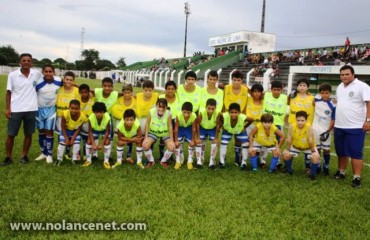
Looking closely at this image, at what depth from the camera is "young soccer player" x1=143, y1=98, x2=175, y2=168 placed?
21.1 feet

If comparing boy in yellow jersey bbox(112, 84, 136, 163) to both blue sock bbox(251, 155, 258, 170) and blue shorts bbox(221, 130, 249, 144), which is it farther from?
blue sock bbox(251, 155, 258, 170)

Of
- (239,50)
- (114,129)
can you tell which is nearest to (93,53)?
(239,50)

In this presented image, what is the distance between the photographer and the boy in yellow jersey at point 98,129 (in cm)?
629

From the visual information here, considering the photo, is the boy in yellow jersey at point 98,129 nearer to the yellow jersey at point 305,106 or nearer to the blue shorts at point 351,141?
the yellow jersey at point 305,106

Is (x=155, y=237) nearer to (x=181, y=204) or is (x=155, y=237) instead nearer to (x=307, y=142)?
(x=181, y=204)

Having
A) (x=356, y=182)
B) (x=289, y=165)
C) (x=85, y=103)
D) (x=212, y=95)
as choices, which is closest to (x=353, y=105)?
(x=356, y=182)

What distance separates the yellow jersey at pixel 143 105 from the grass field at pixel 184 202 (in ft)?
3.55

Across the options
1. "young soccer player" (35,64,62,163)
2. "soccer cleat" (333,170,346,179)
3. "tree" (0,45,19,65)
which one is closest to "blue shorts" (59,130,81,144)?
"young soccer player" (35,64,62,163)

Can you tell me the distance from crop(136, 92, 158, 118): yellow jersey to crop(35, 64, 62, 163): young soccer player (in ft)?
4.89

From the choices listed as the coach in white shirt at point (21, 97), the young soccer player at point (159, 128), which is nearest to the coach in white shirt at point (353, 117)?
the young soccer player at point (159, 128)

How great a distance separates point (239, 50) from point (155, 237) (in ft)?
140

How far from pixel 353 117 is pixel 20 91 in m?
Result: 5.60

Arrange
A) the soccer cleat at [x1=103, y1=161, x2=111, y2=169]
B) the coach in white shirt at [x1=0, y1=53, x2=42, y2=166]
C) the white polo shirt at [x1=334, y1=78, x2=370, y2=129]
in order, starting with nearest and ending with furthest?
1. the white polo shirt at [x1=334, y1=78, x2=370, y2=129]
2. the coach in white shirt at [x1=0, y1=53, x2=42, y2=166]
3. the soccer cleat at [x1=103, y1=161, x2=111, y2=169]

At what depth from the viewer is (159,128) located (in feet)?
21.5
